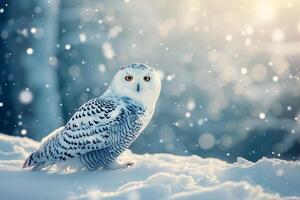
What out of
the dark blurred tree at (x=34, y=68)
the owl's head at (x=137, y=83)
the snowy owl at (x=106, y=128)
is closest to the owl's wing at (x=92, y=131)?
the snowy owl at (x=106, y=128)

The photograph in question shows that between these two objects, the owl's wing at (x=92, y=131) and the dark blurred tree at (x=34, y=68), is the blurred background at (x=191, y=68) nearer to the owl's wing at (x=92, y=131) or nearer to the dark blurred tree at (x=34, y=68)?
the dark blurred tree at (x=34, y=68)

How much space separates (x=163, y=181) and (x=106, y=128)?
0.72m

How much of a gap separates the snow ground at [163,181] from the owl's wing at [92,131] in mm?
163

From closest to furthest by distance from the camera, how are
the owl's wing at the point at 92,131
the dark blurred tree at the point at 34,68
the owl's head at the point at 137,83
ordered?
the owl's wing at the point at 92,131 → the owl's head at the point at 137,83 → the dark blurred tree at the point at 34,68

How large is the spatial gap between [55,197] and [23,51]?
14.1 ft

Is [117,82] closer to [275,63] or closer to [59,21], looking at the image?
[59,21]

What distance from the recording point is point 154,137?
7219 millimetres

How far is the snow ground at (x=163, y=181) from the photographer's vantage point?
2408mm

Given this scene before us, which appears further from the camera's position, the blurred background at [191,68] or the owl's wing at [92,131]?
the blurred background at [191,68]

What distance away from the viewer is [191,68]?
7.38 m

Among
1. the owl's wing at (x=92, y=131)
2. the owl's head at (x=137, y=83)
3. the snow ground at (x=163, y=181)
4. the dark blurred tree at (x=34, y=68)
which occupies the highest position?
the dark blurred tree at (x=34, y=68)

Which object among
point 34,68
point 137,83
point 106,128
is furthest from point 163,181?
point 34,68

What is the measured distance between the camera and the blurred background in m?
6.71

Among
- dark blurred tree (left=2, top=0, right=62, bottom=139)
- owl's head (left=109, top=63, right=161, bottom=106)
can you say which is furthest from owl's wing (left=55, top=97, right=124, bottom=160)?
dark blurred tree (left=2, top=0, right=62, bottom=139)
